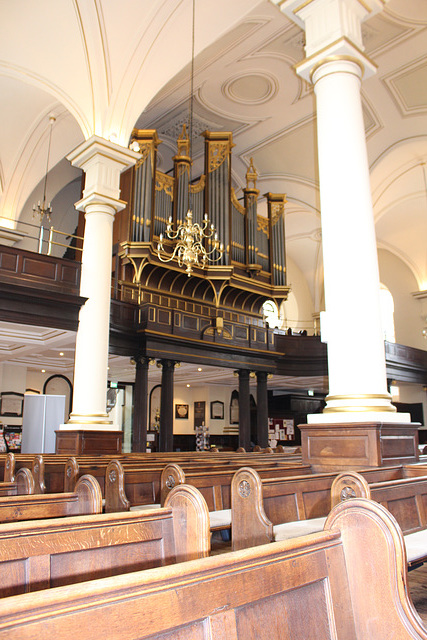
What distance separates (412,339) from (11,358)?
1427 cm

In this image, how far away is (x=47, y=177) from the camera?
12.9 meters

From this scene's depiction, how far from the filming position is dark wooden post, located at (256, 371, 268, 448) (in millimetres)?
13398

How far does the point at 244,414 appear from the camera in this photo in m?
13.2

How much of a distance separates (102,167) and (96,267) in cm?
167

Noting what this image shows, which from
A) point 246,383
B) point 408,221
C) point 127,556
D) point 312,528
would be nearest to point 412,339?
point 408,221

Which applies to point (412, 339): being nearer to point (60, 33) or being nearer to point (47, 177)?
point (47, 177)

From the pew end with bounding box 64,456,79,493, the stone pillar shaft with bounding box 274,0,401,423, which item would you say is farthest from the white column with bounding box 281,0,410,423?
the pew end with bounding box 64,456,79,493

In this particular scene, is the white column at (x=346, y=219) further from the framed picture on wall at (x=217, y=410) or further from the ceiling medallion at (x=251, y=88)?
the framed picture on wall at (x=217, y=410)

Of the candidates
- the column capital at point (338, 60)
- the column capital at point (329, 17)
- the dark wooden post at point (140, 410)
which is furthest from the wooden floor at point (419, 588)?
the dark wooden post at point (140, 410)

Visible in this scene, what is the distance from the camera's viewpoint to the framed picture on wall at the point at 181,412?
1862 centimetres

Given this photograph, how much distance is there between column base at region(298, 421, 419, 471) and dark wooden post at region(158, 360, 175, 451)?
22.8 ft

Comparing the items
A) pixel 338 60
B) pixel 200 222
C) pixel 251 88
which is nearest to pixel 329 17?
pixel 338 60

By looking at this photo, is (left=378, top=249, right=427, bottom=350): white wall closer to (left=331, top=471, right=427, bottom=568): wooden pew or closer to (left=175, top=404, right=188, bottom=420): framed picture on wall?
(left=175, top=404, right=188, bottom=420): framed picture on wall

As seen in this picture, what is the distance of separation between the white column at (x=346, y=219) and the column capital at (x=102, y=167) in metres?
4.06
